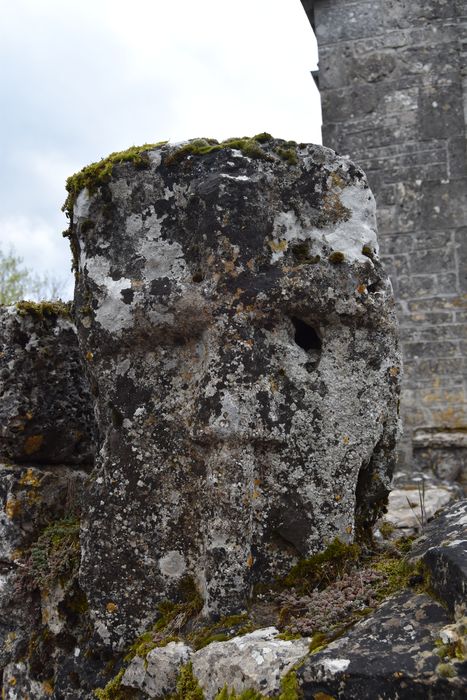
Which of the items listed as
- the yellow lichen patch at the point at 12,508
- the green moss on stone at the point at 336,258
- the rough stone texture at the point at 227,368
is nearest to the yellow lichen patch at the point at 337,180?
the rough stone texture at the point at 227,368

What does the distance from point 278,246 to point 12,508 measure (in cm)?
143

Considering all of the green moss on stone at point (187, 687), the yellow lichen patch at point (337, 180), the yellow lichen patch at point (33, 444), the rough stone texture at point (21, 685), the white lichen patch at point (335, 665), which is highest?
the yellow lichen patch at point (337, 180)

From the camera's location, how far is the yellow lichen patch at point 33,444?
313cm

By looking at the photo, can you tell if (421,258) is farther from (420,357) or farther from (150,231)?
(150,231)

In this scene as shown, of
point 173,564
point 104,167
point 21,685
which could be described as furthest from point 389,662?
point 104,167

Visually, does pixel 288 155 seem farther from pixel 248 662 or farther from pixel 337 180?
pixel 248 662

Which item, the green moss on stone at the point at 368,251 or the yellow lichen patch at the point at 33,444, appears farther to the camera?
the yellow lichen patch at the point at 33,444

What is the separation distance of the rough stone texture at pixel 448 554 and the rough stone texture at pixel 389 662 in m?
0.05

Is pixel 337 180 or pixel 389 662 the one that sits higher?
pixel 337 180

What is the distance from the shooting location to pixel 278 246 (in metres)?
2.56

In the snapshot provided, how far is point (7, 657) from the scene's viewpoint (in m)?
2.86

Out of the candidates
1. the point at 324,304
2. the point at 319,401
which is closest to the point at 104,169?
the point at 324,304

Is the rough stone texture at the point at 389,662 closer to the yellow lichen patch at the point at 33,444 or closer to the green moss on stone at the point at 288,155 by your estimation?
the green moss on stone at the point at 288,155

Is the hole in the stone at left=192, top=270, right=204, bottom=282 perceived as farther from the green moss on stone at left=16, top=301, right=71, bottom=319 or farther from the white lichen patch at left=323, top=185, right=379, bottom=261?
the green moss on stone at left=16, top=301, right=71, bottom=319
